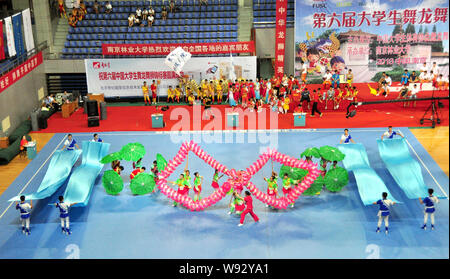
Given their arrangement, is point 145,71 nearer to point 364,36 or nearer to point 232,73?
point 232,73

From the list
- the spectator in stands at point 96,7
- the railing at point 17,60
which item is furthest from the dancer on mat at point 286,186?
the spectator in stands at point 96,7

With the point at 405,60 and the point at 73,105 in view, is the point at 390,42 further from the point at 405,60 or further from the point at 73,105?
the point at 73,105

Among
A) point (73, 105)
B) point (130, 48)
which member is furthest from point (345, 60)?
point (73, 105)

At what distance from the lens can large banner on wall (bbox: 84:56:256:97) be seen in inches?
1184

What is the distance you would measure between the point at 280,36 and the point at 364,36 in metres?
5.16

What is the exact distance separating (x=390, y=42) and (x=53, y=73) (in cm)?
2070

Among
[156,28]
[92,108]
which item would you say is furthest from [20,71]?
[156,28]

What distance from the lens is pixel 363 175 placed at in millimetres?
18188

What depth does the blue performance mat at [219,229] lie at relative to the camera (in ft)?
49.6

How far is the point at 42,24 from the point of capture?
32.0 meters

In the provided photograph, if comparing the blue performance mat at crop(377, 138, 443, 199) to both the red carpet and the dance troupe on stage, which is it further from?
the red carpet

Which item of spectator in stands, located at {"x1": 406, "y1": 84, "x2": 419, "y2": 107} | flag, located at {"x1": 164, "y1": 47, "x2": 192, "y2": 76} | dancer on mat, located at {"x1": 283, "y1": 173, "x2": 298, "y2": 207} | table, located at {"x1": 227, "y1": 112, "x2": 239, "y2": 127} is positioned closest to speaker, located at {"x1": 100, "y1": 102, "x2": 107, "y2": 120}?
flag, located at {"x1": 164, "y1": 47, "x2": 192, "y2": 76}

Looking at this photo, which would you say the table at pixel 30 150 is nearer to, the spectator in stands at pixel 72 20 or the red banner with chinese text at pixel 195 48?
the red banner with chinese text at pixel 195 48

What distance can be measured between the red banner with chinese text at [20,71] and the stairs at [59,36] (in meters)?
2.24
